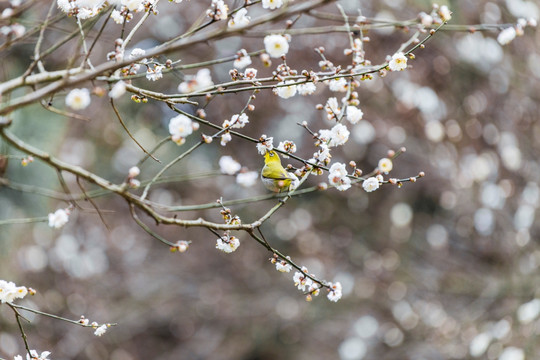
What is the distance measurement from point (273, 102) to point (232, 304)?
1890mm

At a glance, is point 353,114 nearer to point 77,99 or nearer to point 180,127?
point 180,127

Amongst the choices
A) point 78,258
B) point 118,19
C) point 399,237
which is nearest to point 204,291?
point 78,258

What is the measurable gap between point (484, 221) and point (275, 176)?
3.36m

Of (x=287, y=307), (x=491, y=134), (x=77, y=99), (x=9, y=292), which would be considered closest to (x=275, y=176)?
(x=77, y=99)

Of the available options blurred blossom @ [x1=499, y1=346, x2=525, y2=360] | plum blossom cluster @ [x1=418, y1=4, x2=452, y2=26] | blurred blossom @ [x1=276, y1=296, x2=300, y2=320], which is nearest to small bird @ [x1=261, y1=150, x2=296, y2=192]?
plum blossom cluster @ [x1=418, y1=4, x2=452, y2=26]

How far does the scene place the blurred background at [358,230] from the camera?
3869 millimetres

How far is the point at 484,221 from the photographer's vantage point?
13.5 feet

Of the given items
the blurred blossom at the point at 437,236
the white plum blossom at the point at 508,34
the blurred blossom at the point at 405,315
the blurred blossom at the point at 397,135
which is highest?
the white plum blossom at the point at 508,34

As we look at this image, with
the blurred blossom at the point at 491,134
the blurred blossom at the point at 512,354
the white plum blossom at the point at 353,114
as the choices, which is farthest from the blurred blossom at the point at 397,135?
the white plum blossom at the point at 353,114

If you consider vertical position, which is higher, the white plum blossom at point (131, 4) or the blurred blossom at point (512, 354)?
the white plum blossom at point (131, 4)

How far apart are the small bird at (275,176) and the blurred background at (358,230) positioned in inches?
94.7

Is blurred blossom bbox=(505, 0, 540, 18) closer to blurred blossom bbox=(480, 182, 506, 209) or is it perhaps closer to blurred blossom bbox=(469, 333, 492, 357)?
blurred blossom bbox=(480, 182, 506, 209)

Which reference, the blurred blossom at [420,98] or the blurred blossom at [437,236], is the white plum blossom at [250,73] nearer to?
the blurred blossom at [420,98]

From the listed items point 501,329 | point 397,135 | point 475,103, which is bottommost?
point 501,329
